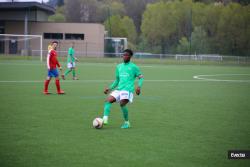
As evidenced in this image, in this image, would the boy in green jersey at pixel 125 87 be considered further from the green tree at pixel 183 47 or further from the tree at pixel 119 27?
the tree at pixel 119 27

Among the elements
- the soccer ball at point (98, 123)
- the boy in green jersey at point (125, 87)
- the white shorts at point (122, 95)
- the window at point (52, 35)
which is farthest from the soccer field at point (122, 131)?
the window at point (52, 35)

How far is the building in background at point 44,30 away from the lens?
6362cm

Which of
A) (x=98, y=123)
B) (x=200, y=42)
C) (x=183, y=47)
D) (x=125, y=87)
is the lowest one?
(x=98, y=123)

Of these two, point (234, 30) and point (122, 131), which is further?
point (234, 30)

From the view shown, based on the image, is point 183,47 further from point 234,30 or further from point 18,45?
A: point 18,45

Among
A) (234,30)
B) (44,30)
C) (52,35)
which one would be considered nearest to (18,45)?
(44,30)

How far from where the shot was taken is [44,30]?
66.4 m

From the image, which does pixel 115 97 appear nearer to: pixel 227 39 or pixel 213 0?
pixel 227 39

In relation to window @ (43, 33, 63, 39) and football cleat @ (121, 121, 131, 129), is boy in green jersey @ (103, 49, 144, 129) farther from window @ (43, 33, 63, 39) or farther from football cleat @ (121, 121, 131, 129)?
window @ (43, 33, 63, 39)

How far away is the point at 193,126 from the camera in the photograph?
37.0 ft

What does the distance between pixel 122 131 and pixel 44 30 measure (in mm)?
57605

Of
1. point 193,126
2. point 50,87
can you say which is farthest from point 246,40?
point 193,126

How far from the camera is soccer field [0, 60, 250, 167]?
Result: 7902 millimetres

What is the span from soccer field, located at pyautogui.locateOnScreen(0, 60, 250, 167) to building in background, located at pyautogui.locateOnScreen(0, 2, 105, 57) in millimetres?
46770
